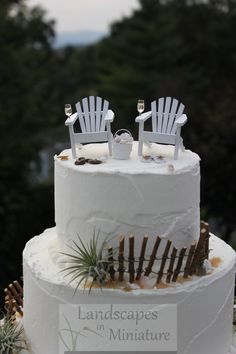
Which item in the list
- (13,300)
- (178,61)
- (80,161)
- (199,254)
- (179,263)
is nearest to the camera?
(179,263)

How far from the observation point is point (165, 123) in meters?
5.06

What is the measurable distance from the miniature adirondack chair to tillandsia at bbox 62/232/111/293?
1097 millimetres

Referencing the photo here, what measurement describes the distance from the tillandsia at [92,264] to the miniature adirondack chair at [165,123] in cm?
110

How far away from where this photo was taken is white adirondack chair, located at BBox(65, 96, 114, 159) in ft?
16.8

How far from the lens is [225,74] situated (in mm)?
31125

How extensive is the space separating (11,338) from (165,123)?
257 cm

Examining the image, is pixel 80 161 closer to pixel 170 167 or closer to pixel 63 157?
pixel 63 157

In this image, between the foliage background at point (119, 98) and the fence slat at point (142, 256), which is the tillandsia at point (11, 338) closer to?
the fence slat at point (142, 256)

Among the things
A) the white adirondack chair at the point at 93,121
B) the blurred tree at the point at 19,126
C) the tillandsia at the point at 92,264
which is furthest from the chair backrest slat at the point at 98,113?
the blurred tree at the point at 19,126

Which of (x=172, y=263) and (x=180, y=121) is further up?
(x=180, y=121)

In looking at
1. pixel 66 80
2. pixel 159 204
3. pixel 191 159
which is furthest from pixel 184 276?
pixel 66 80

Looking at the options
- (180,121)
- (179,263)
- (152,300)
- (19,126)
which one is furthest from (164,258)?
(19,126)

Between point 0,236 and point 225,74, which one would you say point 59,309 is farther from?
point 225,74

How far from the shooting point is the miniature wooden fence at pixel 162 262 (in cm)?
457
